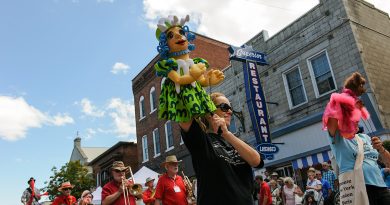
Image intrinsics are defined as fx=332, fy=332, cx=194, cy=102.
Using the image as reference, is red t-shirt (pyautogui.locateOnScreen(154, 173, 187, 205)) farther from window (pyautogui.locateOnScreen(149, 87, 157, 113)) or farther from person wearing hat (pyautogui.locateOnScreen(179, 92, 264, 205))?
window (pyautogui.locateOnScreen(149, 87, 157, 113))

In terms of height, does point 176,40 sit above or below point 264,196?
above

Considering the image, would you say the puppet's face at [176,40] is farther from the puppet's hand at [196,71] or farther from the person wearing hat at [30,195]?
the person wearing hat at [30,195]

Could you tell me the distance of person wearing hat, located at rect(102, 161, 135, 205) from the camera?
5.09 meters

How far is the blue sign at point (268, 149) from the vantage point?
1319 cm

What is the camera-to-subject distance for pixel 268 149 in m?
13.3

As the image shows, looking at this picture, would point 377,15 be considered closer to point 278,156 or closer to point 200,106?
point 278,156

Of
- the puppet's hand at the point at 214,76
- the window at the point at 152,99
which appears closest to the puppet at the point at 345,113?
the puppet's hand at the point at 214,76

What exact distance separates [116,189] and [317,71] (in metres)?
10.3

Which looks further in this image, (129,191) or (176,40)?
(129,191)

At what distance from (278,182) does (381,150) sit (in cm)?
810

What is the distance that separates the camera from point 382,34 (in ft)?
45.0

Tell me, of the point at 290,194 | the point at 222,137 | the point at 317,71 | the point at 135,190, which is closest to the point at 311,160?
the point at 290,194

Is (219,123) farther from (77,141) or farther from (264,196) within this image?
(77,141)

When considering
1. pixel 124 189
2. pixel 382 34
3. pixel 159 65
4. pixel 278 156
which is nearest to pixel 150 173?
pixel 278 156
